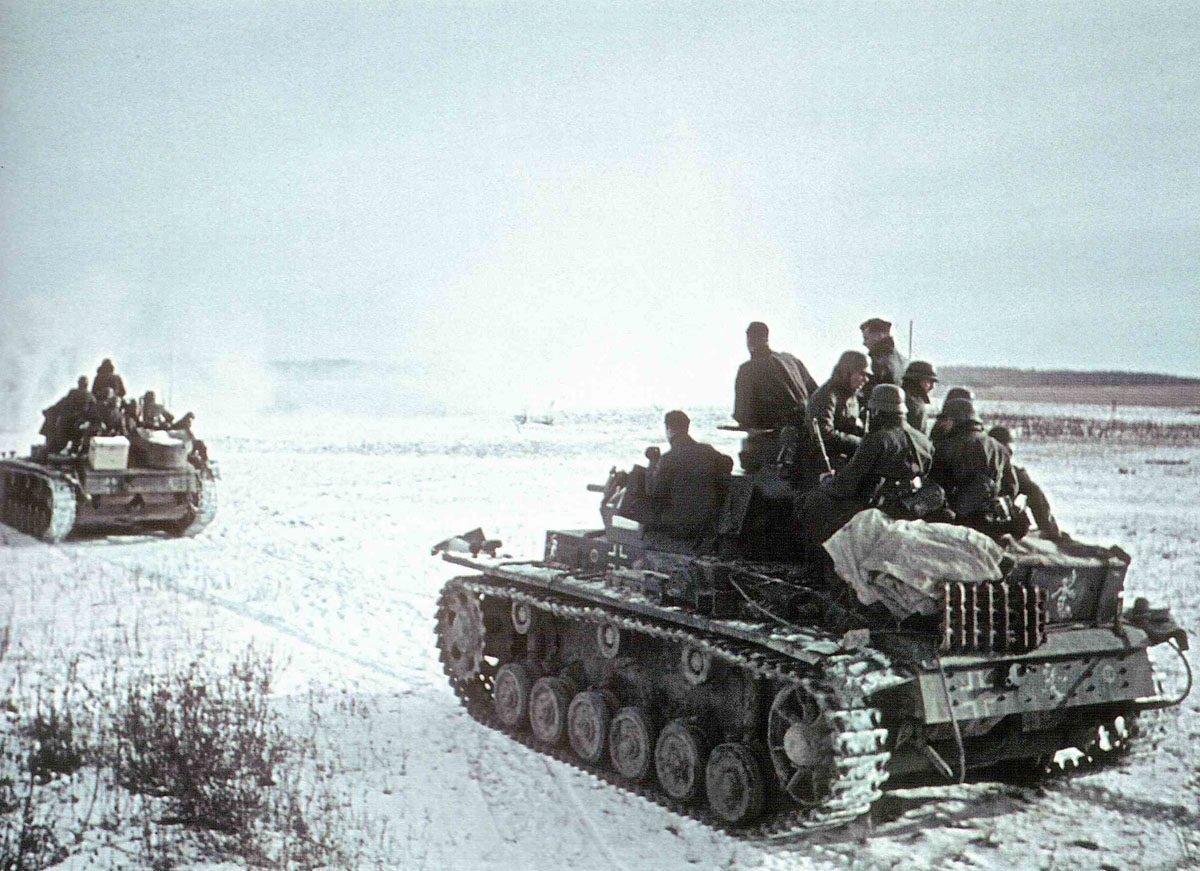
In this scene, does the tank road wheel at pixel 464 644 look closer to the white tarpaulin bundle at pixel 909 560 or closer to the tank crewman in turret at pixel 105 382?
the white tarpaulin bundle at pixel 909 560

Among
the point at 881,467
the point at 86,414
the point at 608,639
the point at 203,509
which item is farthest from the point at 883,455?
the point at 86,414

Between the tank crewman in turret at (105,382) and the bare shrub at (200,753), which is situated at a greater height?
the tank crewman in turret at (105,382)

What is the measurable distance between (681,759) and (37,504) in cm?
1374

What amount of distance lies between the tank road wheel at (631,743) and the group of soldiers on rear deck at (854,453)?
4.32ft

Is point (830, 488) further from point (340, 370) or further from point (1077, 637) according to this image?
point (340, 370)

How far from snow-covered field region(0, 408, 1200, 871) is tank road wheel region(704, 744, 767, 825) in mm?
185

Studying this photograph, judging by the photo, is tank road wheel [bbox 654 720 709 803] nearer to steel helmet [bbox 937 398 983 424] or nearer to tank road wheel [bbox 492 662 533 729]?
tank road wheel [bbox 492 662 533 729]

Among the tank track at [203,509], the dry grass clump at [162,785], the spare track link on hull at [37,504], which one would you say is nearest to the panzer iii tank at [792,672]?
the dry grass clump at [162,785]

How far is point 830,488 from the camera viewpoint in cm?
733

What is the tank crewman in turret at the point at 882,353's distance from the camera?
8.43 meters

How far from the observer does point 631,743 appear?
8055mm

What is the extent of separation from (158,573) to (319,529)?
13.9ft

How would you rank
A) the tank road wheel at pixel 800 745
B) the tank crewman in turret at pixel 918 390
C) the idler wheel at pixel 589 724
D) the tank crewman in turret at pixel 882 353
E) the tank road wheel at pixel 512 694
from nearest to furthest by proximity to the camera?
the tank road wheel at pixel 800 745
the tank crewman in turret at pixel 918 390
the idler wheel at pixel 589 724
the tank crewman in turret at pixel 882 353
the tank road wheel at pixel 512 694

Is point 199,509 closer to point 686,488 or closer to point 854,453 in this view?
point 686,488
